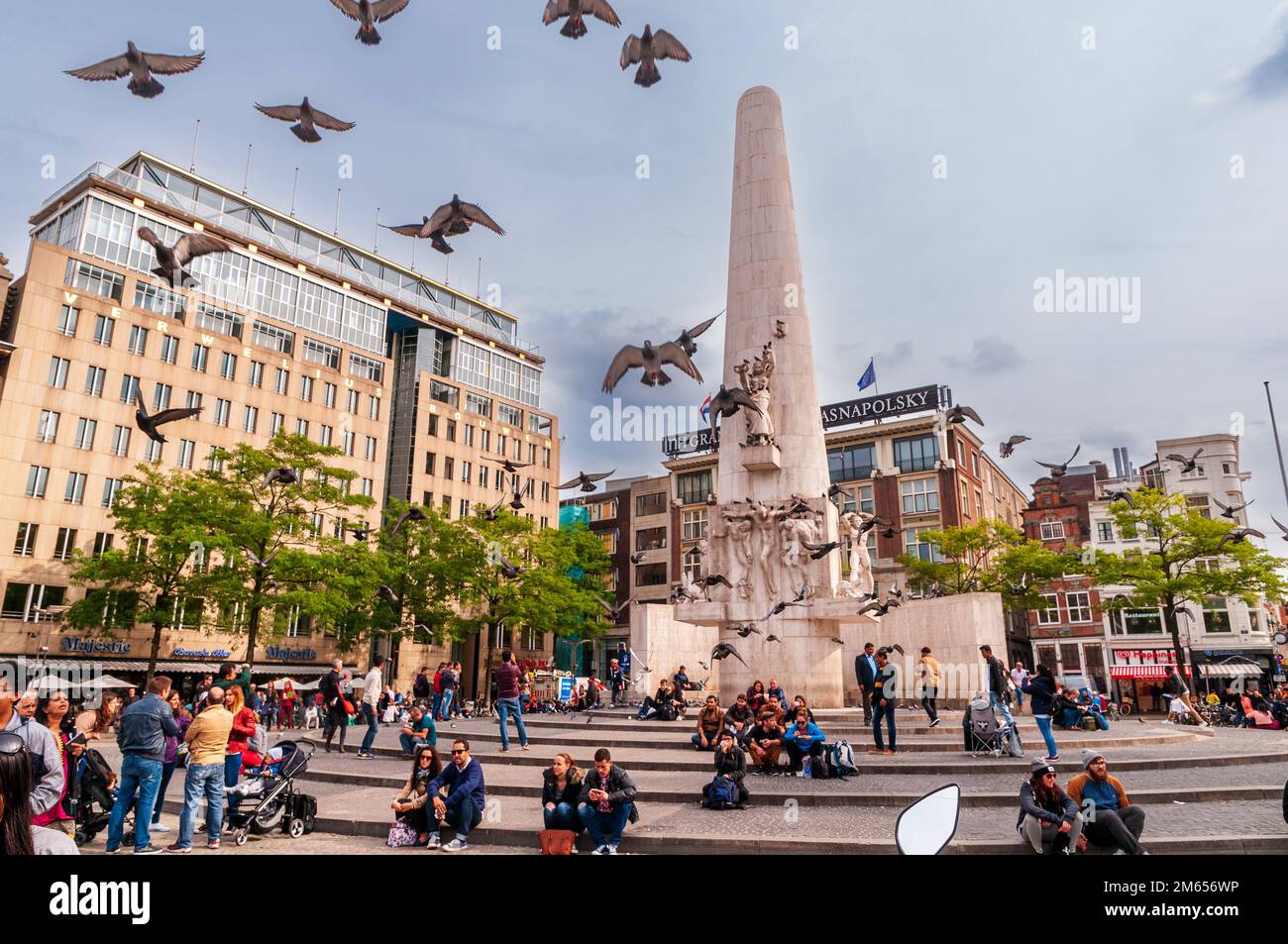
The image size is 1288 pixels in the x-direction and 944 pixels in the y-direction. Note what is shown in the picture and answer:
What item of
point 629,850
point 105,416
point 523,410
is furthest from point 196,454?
point 629,850

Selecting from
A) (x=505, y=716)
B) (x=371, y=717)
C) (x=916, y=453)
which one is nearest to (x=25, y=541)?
(x=371, y=717)

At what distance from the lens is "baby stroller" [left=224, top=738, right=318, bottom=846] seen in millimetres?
9398

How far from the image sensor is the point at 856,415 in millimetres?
60531

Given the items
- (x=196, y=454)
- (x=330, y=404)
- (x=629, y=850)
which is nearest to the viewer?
(x=629, y=850)

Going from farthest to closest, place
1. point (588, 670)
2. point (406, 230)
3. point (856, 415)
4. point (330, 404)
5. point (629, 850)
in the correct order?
point (588, 670) → point (856, 415) → point (330, 404) → point (406, 230) → point (629, 850)

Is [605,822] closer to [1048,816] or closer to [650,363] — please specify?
[1048,816]

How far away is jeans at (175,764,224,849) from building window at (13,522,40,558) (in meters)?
41.3

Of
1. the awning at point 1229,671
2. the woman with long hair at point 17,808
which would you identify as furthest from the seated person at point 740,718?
the awning at point 1229,671

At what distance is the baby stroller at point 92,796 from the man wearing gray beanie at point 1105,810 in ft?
33.9

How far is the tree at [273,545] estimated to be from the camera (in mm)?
35438

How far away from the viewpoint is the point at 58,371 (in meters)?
43.6

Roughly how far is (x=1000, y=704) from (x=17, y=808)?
46.7 feet
